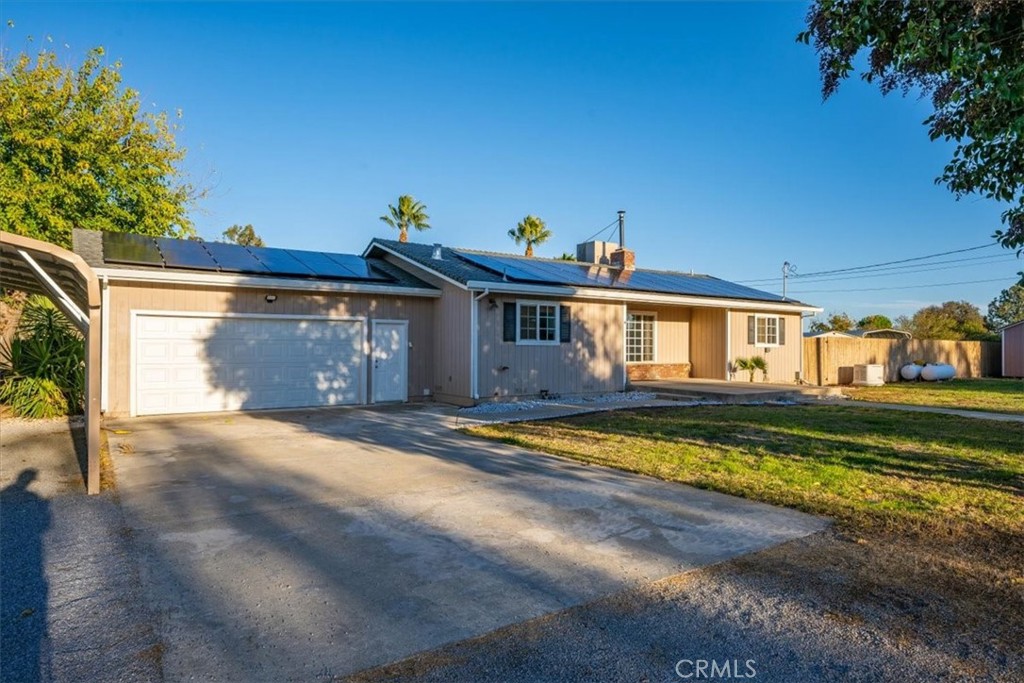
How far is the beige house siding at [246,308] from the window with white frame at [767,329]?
34.7 feet

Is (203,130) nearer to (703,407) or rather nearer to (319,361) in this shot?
(319,361)

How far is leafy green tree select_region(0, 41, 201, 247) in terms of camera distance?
19391 mm

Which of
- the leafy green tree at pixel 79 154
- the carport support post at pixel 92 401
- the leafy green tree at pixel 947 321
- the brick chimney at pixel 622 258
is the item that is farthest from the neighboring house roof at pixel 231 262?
the leafy green tree at pixel 947 321

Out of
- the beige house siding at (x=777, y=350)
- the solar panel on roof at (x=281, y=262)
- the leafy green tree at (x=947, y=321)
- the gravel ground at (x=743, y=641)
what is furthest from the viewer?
the leafy green tree at (x=947, y=321)

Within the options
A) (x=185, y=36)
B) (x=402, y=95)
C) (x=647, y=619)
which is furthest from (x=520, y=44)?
(x=647, y=619)

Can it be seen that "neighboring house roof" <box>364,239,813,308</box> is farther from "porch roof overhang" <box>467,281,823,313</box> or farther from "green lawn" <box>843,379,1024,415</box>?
"green lawn" <box>843,379,1024,415</box>

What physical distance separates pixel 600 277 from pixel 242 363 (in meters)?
9.58

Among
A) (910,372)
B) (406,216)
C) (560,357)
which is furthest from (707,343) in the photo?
(406,216)

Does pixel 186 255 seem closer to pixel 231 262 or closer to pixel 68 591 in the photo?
pixel 231 262

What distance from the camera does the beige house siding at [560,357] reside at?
43.8ft

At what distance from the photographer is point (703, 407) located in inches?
523

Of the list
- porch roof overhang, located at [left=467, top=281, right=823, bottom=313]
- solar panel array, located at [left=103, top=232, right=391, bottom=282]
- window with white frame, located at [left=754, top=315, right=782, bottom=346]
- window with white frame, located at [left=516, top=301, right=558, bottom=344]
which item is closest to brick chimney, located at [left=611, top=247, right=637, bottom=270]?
porch roof overhang, located at [left=467, top=281, right=823, bottom=313]

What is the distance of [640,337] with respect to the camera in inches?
720

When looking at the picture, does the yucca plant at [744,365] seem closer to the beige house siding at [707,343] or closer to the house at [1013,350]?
the beige house siding at [707,343]
